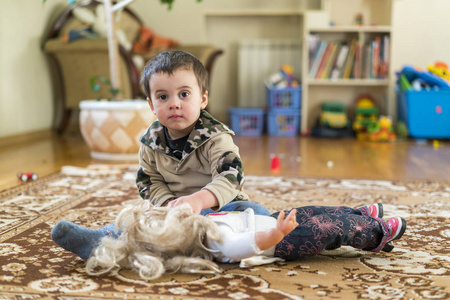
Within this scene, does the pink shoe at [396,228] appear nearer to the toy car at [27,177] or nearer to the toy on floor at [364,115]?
the toy car at [27,177]

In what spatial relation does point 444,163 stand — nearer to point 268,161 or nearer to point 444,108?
point 268,161

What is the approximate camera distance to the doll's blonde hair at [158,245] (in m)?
0.92

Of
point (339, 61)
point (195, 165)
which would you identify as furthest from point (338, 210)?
point (339, 61)

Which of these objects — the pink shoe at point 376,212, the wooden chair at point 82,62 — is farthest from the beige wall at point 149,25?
the pink shoe at point 376,212

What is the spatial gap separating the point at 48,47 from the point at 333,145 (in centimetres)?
195

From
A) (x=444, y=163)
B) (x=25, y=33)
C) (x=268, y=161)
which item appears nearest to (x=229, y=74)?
(x=25, y=33)

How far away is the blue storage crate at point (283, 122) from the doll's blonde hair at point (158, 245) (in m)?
2.97

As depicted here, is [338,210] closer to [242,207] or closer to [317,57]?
[242,207]

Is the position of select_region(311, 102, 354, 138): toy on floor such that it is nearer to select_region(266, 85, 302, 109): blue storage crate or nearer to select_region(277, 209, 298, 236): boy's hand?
select_region(266, 85, 302, 109): blue storage crate

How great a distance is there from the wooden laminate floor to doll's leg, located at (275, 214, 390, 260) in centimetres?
105

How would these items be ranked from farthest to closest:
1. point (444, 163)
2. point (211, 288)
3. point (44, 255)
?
point (444, 163)
point (44, 255)
point (211, 288)

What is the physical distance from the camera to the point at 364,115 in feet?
12.7

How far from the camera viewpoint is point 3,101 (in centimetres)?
301

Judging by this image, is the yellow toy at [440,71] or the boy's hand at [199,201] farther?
the yellow toy at [440,71]
